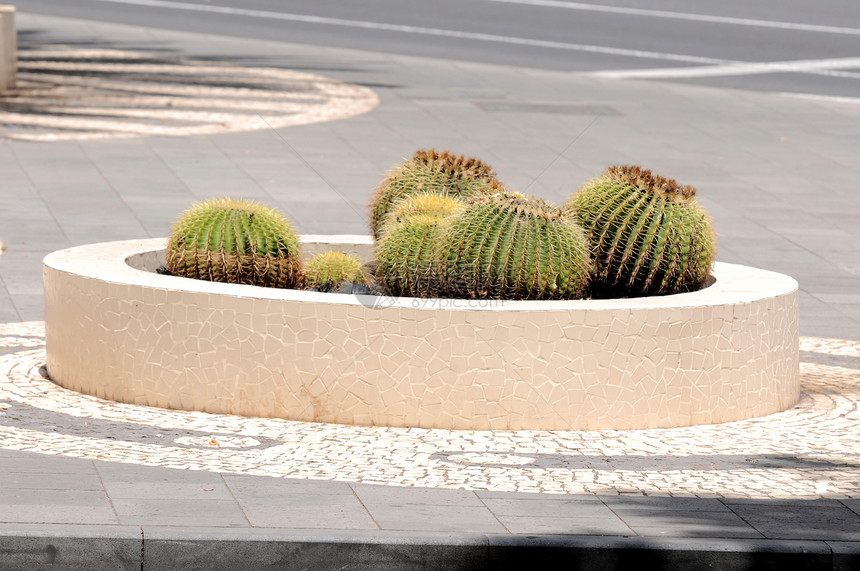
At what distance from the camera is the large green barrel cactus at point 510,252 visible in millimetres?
7547

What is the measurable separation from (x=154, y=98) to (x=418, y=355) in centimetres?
1364

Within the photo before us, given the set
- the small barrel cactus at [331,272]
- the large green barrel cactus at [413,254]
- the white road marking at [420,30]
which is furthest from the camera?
the white road marking at [420,30]

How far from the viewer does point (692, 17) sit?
107ft

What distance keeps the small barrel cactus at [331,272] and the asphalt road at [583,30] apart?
16.0 metres

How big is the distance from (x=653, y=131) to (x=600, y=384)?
11.9m

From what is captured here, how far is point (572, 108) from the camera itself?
66.8 feet

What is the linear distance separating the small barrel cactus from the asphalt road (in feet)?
52.4

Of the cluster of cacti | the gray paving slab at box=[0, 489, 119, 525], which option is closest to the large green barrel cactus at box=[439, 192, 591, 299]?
the cluster of cacti

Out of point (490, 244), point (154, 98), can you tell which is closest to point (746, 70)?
point (154, 98)

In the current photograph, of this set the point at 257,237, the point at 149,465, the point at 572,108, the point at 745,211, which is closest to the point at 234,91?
the point at 572,108

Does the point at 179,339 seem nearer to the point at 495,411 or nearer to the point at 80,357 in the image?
the point at 80,357

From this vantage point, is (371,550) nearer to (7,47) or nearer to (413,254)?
(413,254)

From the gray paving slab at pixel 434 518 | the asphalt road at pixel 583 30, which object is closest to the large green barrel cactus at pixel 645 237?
the gray paving slab at pixel 434 518

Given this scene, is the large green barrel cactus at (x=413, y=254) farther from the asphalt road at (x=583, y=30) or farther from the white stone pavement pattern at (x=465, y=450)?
the asphalt road at (x=583, y=30)
